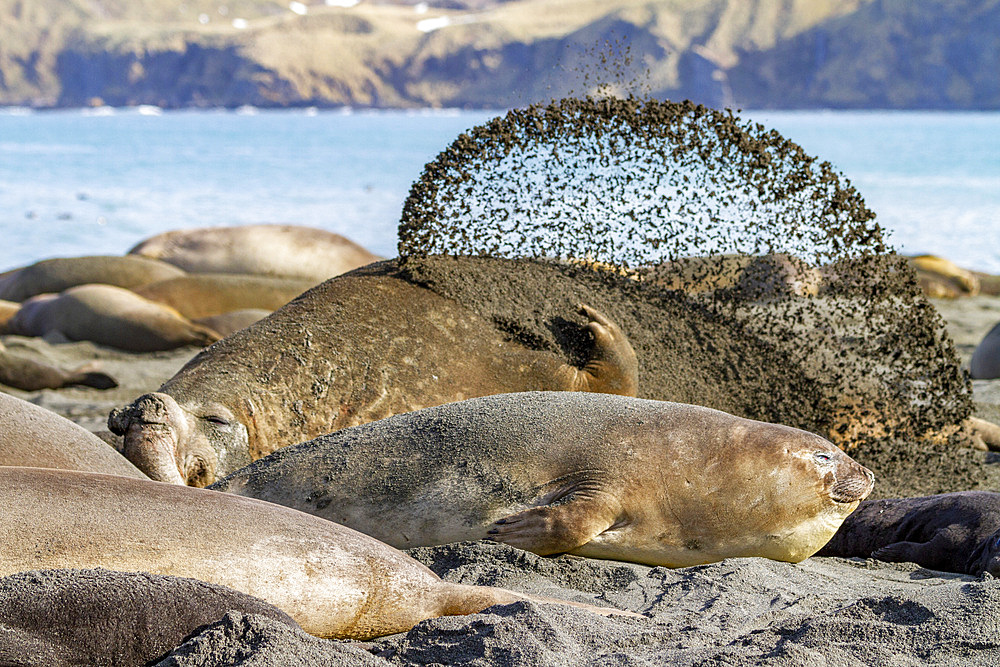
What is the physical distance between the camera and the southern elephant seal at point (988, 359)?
7074 mm

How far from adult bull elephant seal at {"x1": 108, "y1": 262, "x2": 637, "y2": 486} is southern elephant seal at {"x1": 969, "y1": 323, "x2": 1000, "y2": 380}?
3956 mm

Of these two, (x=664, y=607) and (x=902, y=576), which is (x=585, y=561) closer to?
(x=664, y=607)

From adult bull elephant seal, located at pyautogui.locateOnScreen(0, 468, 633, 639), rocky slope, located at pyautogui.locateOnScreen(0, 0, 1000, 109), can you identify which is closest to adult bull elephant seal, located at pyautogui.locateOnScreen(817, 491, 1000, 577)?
adult bull elephant seal, located at pyautogui.locateOnScreen(0, 468, 633, 639)

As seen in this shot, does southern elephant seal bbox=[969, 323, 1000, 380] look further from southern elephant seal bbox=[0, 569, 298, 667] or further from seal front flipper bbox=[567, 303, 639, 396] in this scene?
southern elephant seal bbox=[0, 569, 298, 667]

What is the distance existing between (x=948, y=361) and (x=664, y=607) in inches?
106

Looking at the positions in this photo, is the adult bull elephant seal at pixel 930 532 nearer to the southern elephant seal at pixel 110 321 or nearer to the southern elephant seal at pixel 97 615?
the southern elephant seal at pixel 97 615

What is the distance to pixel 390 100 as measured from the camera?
118m

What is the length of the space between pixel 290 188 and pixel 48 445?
25.5 metres

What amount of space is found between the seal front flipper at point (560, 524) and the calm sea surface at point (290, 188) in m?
2.19

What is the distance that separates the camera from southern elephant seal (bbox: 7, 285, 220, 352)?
771cm

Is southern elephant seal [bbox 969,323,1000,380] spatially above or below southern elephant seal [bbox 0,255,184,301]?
above

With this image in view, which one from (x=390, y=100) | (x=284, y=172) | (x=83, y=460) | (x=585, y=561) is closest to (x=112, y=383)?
(x=83, y=460)

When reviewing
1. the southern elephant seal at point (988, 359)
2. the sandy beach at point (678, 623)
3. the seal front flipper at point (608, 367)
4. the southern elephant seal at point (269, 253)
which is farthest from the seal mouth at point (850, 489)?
the southern elephant seal at point (269, 253)

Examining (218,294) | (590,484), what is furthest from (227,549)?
(218,294)
